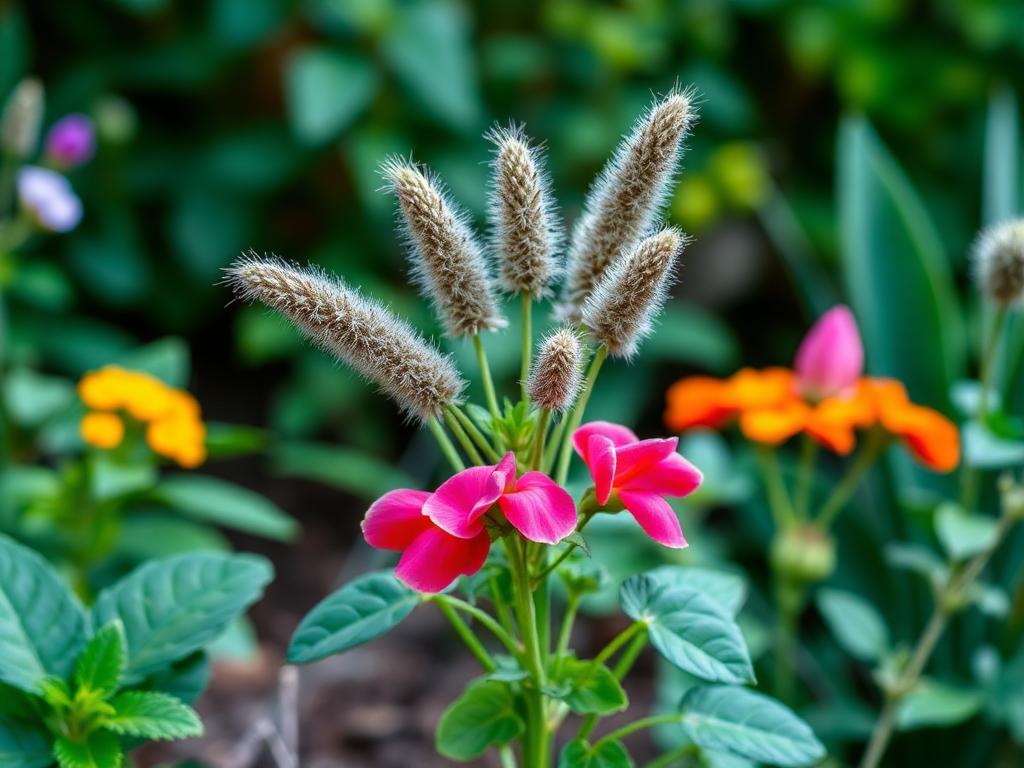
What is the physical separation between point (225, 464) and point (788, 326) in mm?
1083

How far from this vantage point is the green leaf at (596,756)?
644 millimetres

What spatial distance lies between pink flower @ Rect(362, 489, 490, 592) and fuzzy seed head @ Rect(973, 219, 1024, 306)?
0.56m

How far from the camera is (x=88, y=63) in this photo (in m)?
1.92

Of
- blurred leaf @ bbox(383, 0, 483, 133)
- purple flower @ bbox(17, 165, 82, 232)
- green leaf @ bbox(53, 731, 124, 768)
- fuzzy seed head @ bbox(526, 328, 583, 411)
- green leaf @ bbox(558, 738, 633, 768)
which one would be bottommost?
green leaf @ bbox(53, 731, 124, 768)

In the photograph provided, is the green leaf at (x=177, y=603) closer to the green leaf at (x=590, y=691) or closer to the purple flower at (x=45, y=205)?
the green leaf at (x=590, y=691)

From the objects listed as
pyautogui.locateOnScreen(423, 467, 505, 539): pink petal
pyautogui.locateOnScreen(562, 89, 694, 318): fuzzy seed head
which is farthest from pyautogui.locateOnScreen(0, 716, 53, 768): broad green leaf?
pyautogui.locateOnScreen(562, 89, 694, 318): fuzzy seed head

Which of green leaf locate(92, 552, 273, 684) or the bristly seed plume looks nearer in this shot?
the bristly seed plume

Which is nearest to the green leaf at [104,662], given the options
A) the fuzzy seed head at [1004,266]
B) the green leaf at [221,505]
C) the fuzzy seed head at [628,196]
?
the fuzzy seed head at [628,196]

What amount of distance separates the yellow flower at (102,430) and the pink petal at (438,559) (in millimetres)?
542

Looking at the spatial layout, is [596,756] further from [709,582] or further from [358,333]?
[358,333]

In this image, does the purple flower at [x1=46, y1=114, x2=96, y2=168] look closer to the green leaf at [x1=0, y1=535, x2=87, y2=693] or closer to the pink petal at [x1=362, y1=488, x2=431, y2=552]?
the green leaf at [x1=0, y1=535, x2=87, y2=693]

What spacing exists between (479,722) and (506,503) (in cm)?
18

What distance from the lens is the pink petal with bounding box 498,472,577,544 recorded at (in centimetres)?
54

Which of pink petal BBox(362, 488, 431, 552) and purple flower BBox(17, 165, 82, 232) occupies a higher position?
purple flower BBox(17, 165, 82, 232)
